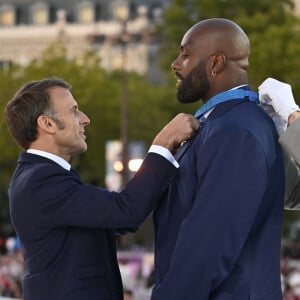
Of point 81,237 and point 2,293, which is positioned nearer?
point 81,237

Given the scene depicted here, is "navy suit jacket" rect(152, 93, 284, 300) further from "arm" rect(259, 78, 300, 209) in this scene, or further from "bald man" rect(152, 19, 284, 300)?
"arm" rect(259, 78, 300, 209)

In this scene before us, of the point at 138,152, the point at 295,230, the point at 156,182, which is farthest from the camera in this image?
the point at 295,230

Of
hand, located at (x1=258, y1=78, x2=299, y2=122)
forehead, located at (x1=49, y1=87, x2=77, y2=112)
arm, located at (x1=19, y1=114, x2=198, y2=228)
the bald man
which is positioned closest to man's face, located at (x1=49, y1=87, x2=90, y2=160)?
forehead, located at (x1=49, y1=87, x2=77, y2=112)

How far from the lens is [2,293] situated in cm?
1819

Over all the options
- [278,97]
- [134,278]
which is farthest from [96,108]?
[278,97]

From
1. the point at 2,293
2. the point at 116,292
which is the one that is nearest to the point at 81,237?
the point at 116,292

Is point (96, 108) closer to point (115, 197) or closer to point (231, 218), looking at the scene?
point (115, 197)

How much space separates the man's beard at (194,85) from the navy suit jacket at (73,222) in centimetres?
22

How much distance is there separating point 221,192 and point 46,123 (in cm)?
80

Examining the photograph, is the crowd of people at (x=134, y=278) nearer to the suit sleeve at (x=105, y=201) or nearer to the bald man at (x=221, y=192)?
the suit sleeve at (x=105, y=201)

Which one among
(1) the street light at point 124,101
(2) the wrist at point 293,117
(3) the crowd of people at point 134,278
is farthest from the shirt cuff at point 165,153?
(1) the street light at point 124,101

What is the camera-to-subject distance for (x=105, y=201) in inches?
177

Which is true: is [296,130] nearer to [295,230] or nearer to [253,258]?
[253,258]

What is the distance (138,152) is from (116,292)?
2673 cm
